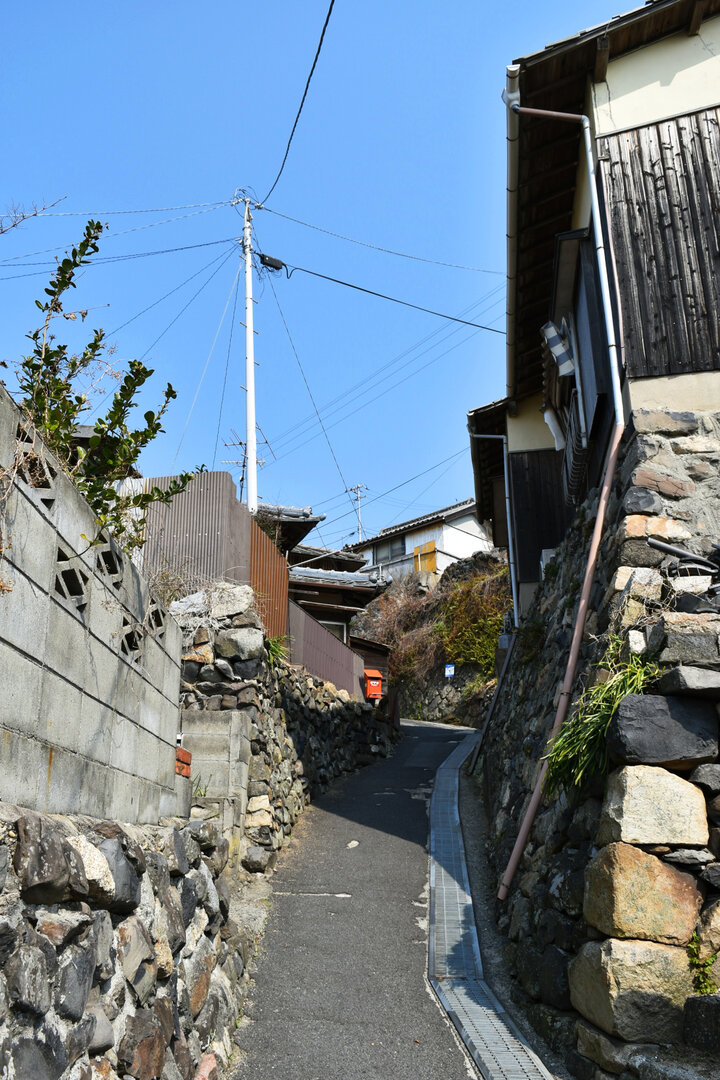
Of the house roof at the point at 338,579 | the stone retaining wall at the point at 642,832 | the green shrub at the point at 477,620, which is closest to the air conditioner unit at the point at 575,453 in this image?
the stone retaining wall at the point at 642,832

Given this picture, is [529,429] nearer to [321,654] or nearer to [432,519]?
[321,654]

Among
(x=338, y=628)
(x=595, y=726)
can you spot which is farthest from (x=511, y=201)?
(x=338, y=628)

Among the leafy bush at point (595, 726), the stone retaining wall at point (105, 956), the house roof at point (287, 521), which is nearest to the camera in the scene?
the stone retaining wall at point (105, 956)

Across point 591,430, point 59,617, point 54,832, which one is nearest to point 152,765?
point 59,617

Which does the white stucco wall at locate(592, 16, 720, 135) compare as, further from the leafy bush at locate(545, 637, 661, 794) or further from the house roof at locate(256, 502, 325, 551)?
the house roof at locate(256, 502, 325, 551)

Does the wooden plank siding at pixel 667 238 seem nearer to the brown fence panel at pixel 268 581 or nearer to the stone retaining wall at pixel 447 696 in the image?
the brown fence panel at pixel 268 581

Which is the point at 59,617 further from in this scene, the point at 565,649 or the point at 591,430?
the point at 591,430

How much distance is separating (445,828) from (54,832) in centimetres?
996

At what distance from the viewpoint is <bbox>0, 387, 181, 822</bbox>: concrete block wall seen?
12.7 ft

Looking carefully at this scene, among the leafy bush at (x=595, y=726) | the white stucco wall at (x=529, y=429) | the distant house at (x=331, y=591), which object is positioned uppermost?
the white stucco wall at (x=529, y=429)

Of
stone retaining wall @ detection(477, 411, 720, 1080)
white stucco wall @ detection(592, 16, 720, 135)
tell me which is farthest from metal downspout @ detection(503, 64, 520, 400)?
stone retaining wall @ detection(477, 411, 720, 1080)

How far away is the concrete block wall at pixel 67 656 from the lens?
3877 millimetres

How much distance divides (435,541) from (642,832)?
1406 inches

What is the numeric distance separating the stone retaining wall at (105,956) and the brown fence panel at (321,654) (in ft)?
29.0
